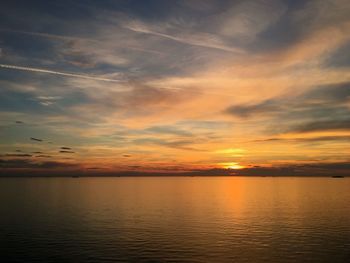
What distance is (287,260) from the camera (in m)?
55.0

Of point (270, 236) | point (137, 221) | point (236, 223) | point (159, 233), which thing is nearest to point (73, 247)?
point (159, 233)

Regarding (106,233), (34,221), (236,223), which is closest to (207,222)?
(236,223)

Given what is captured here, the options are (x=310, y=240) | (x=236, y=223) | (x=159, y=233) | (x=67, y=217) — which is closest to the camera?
(x=310, y=240)

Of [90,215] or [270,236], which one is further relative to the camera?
[90,215]

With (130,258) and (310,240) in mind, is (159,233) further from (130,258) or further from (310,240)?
(310,240)

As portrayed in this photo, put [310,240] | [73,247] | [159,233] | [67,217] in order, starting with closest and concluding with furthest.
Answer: [73,247]
[310,240]
[159,233]
[67,217]

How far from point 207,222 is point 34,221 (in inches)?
1855

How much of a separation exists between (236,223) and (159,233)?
84.9 feet

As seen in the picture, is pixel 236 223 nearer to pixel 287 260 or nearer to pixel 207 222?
pixel 207 222

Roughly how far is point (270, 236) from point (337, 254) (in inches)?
666

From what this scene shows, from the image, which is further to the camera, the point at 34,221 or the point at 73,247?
the point at 34,221

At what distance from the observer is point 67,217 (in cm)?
10188

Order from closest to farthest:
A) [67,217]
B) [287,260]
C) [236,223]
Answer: [287,260] < [236,223] < [67,217]

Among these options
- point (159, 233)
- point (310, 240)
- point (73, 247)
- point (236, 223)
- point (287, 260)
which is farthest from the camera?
point (236, 223)
